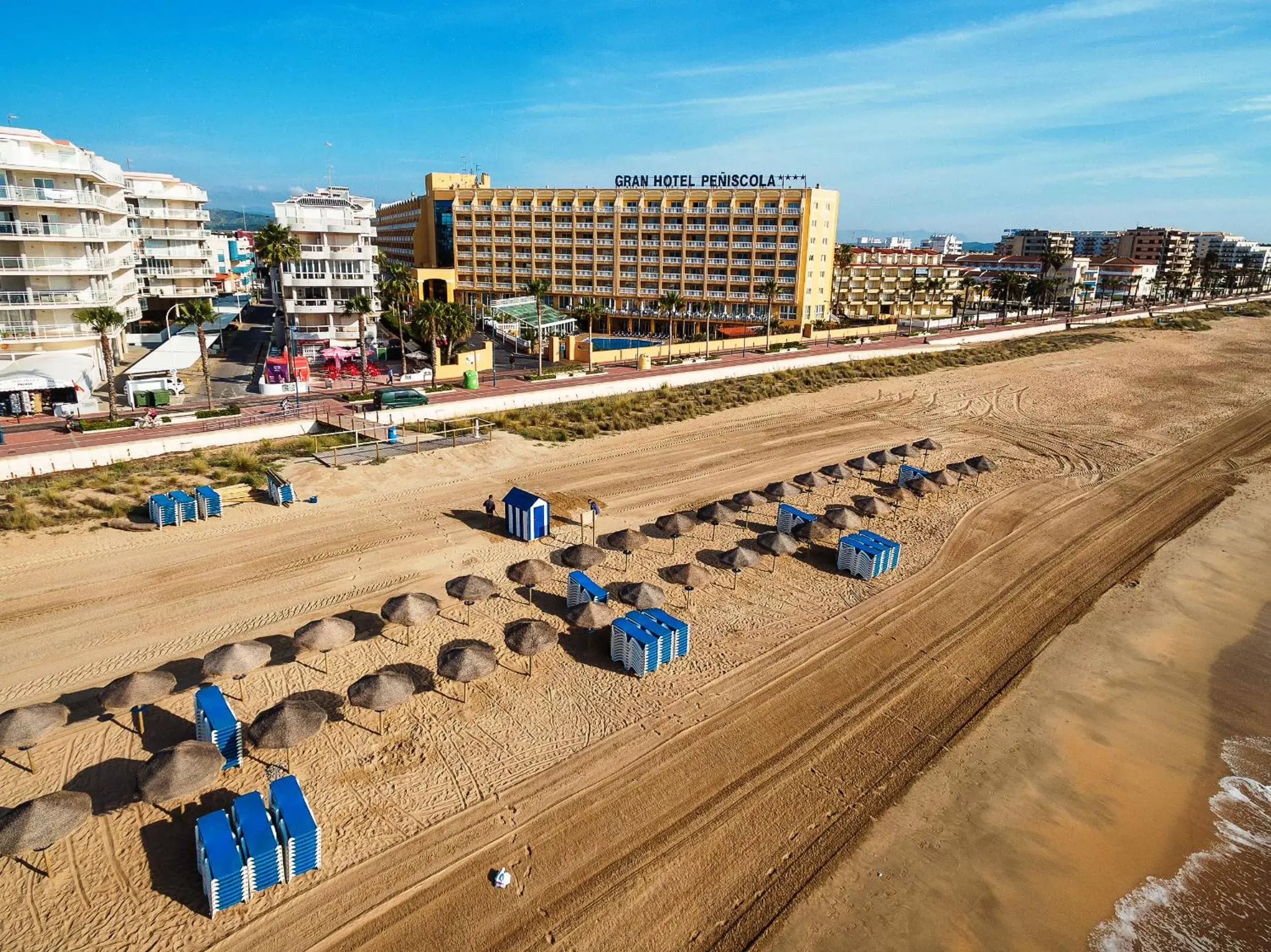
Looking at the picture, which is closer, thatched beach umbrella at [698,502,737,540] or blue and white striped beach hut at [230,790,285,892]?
blue and white striped beach hut at [230,790,285,892]

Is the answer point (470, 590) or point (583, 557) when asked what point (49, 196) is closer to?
point (470, 590)

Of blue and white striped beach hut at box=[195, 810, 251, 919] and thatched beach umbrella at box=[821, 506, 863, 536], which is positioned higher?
thatched beach umbrella at box=[821, 506, 863, 536]

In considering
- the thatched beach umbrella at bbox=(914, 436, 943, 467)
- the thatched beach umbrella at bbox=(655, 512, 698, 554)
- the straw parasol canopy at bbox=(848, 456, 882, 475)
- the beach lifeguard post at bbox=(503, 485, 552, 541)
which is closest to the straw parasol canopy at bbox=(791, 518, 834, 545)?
the thatched beach umbrella at bbox=(655, 512, 698, 554)

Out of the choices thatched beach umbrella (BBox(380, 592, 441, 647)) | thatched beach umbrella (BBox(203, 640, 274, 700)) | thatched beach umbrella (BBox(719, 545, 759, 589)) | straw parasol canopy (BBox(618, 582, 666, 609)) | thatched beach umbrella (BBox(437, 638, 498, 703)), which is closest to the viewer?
thatched beach umbrella (BBox(203, 640, 274, 700))

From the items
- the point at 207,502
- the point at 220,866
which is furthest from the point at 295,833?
the point at 207,502

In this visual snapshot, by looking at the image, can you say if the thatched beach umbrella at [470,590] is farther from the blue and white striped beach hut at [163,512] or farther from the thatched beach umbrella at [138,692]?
the blue and white striped beach hut at [163,512]

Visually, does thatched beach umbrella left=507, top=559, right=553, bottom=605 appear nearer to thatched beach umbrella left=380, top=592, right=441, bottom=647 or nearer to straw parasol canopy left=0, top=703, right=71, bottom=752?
thatched beach umbrella left=380, top=592, right=441, bottom=647

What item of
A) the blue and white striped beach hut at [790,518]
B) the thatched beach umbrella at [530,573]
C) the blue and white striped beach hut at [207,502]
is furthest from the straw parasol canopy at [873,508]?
the blue and white striped beach hut at [207,502]
